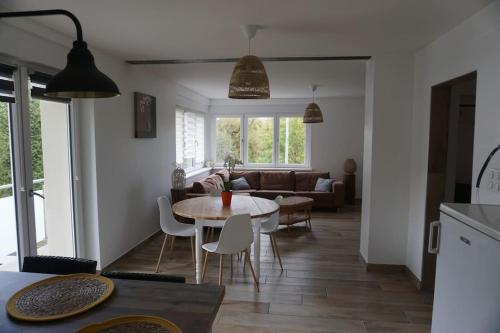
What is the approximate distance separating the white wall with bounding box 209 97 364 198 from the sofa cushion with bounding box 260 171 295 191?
81 cm

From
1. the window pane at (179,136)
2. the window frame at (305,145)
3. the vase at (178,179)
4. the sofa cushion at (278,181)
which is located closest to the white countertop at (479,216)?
the vase at (178,179)

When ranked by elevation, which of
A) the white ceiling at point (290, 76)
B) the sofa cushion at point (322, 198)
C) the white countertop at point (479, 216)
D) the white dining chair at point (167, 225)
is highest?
the white ceiling at point (290, 76)

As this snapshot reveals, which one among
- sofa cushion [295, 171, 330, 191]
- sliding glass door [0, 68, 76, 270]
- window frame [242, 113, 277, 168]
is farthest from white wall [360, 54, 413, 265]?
window frame [242, 113, 277, 168]

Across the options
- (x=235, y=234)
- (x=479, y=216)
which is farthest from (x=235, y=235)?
(x=479, y=216)

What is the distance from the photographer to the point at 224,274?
11.8 feet

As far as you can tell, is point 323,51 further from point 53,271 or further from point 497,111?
point 53,271

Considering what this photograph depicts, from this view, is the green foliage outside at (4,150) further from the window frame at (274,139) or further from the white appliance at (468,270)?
the window frame at (274,139)

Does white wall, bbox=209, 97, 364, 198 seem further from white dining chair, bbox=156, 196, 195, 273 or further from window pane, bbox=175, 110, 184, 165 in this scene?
white dining chair, bbox=156, 196, 195, 273

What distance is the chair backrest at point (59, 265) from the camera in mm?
1756

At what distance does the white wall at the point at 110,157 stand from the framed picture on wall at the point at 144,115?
8 cm

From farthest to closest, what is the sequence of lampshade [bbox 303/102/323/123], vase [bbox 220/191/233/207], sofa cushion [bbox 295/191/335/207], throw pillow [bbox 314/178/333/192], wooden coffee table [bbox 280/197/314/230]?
throw pillow [bbox 314/178/333/192]
sofa cushion [bbox 295/191/335/207]
lampshade [bbox 303/102/323/123]
wooden coffee table [bbox 280/197/314/230]
vase [bbox 220/191/233/207]

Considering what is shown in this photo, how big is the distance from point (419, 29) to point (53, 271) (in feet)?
10.1

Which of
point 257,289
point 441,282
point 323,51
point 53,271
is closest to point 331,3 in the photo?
point 323,51

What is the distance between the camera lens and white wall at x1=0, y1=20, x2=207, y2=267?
9.08 ft
